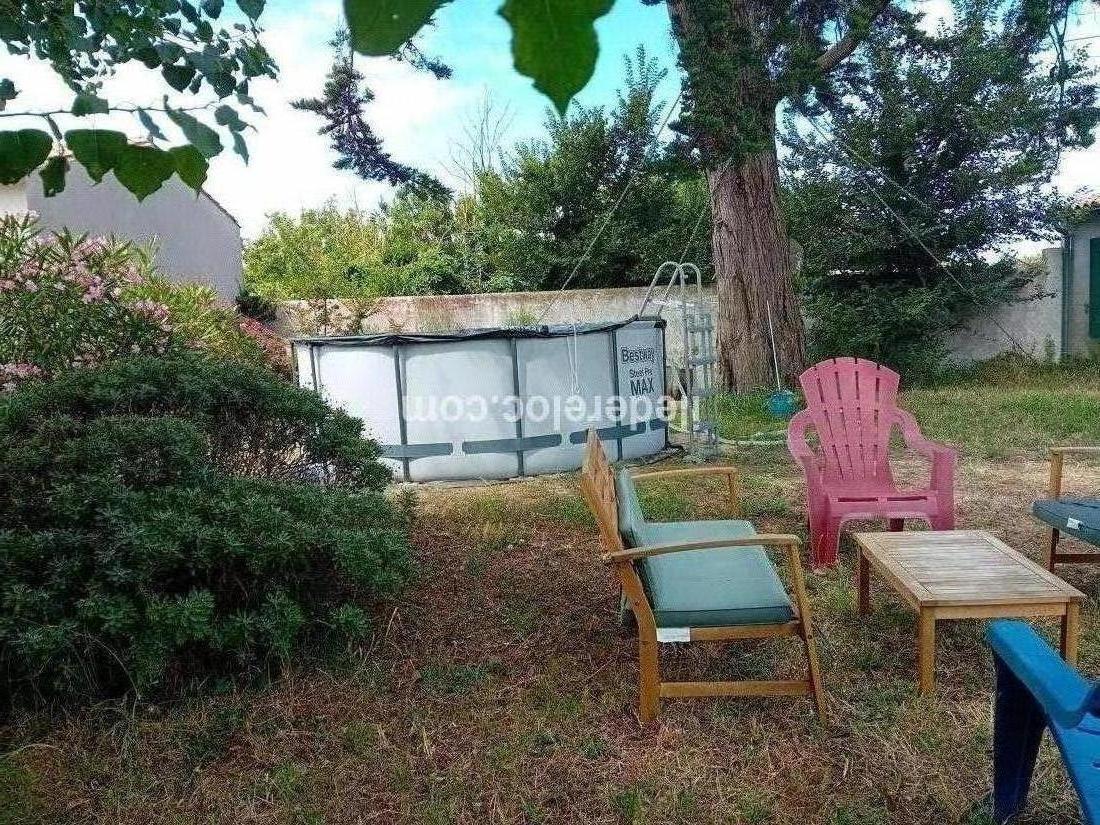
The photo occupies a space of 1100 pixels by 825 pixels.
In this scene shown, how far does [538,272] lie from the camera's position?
42.9ft

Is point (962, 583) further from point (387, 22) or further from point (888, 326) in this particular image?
point (888, 326)

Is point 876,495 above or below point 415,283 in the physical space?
→ below

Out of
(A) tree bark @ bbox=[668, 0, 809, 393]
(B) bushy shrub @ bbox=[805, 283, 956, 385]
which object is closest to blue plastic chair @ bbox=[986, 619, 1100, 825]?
(A) tree bark @ bbox=[668, 0, 809, 393]

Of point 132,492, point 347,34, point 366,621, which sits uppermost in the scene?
point 347,34

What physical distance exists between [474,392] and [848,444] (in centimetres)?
311

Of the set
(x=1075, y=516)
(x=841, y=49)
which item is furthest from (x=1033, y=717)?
(x=841, y=49)

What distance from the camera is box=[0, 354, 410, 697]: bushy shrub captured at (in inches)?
90.8

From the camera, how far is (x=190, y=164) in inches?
38.3

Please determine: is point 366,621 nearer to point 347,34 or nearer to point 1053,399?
point 347,34

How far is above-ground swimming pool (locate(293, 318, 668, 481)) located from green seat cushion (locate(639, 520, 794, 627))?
3.36 m

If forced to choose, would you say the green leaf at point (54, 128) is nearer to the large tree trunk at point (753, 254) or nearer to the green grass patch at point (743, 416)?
the green grass patch at point (743, 416)

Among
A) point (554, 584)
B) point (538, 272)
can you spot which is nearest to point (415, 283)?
point (538, 272)

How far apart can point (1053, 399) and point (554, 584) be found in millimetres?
7144

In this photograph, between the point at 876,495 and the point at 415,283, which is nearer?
the point at 876,495
